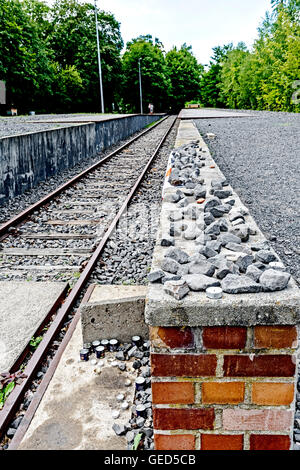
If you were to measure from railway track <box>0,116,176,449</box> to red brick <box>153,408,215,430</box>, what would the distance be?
0.85m

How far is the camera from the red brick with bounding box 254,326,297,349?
4.69 ft

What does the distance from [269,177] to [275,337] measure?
7.65 m

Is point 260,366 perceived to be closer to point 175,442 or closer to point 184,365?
point 184,365

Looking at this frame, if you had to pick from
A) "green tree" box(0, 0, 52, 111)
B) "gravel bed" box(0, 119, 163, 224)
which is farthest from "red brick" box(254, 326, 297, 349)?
"green tree" box(0, 0, 52, 111)

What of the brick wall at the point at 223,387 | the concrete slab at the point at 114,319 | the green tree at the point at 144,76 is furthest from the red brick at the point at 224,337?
the green tree at the point at 144,76

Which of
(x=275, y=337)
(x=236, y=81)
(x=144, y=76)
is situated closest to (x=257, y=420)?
(x=275, y=337)

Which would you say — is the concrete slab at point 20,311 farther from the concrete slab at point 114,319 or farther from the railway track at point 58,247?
the concrete slab at point 114,319

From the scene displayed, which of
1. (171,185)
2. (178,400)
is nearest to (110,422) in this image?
(178,400)

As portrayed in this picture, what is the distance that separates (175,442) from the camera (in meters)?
1.61

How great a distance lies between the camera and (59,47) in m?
52.7

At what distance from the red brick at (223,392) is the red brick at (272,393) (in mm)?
51

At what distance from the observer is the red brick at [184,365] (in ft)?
4.87

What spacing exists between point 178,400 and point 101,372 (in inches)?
42.8
